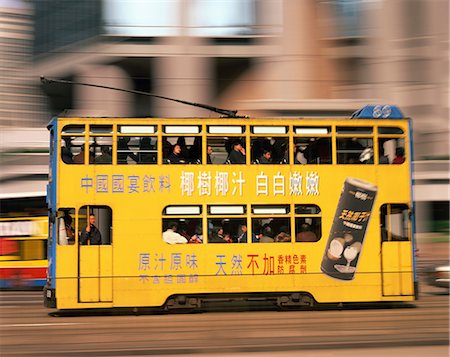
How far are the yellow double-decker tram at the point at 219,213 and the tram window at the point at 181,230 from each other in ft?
0.06

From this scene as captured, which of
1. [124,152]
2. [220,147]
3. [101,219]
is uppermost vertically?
[220,147]

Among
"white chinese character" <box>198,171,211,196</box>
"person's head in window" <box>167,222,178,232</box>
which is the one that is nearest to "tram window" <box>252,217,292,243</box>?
"white chinese character" <box>198,171,211,196</box>

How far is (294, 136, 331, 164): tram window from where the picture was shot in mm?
14023

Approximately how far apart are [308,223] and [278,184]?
0.92 m

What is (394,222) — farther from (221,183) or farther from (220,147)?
(220,147)

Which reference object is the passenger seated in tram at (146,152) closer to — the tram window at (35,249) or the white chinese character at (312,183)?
the white chinese character at (312,183)

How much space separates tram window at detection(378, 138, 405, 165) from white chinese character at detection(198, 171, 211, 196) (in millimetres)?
3274

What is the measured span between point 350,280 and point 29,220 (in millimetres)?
9703

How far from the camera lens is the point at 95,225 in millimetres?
13734

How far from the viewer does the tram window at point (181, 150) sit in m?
13.8

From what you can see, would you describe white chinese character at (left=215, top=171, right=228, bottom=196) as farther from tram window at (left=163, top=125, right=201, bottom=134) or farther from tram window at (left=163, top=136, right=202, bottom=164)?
tram window at (left=163, top=125, right=201, bottom=134)

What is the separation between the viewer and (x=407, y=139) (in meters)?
14.2

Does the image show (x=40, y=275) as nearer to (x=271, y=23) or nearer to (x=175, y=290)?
(x=175, y=290)

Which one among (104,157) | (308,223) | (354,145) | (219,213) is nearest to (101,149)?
(104,157)
